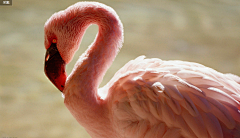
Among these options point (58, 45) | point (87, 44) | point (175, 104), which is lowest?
point (87, 44)

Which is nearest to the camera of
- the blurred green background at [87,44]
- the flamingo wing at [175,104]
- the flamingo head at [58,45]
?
the flamingo wing at [175,104]

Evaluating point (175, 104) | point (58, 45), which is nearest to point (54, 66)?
point (58, 45)

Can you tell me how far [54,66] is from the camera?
4.49ft

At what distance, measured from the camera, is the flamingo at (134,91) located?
111cm

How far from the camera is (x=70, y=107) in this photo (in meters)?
1.35

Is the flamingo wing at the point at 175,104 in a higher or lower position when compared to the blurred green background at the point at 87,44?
higher

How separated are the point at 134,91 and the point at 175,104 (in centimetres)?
20

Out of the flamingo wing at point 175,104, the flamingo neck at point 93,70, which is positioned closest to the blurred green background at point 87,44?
the flamingo neck at point 93,70

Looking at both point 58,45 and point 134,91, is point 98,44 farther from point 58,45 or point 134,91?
point 134,91

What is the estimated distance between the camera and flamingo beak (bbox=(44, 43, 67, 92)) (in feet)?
4.46

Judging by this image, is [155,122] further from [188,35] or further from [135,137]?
[188,35]

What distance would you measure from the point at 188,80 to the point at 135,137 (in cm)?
38

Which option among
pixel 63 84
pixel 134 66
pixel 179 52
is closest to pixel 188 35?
pixel 179 52

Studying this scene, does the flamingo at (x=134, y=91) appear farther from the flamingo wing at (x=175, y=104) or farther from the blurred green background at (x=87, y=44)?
the blurred green background at (x=87, y=44)
